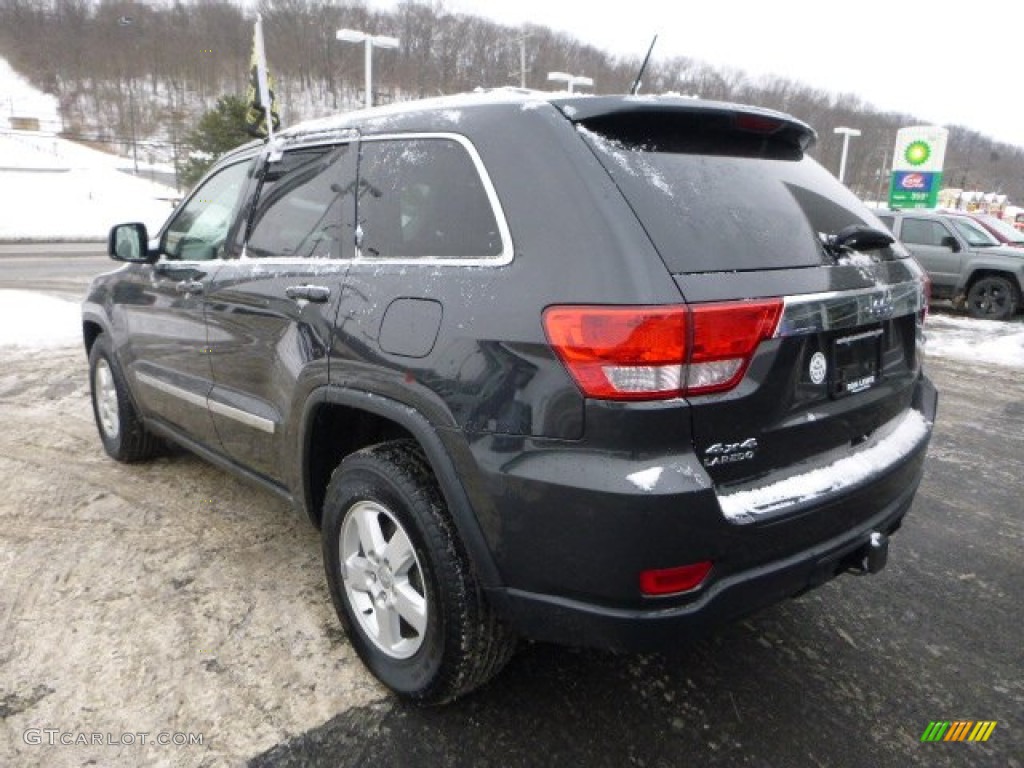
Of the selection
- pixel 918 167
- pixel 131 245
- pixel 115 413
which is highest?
pixel 918 167

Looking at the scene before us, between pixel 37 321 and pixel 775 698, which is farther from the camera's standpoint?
pixel 37 321

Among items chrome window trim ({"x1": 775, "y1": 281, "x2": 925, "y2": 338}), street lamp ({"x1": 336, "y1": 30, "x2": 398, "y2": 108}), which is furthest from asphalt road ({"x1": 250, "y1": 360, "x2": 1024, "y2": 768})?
street lamp ({"x1": 336, "y1": 30, "x2": 398, "y2": 108})

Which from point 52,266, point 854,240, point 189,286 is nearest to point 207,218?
point 189,286

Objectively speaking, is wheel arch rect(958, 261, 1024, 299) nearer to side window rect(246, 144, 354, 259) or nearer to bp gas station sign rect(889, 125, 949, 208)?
bp gas station sign rect(889, 125, 949, 208)

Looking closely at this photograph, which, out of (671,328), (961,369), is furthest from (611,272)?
(961,369)

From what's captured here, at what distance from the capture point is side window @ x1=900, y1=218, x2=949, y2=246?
1221 centimetres

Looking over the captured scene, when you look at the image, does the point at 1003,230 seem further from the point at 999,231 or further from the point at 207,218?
the point at 207,218

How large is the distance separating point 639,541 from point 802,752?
97 cm

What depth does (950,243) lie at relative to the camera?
12008 mm

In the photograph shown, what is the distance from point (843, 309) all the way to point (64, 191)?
149 feet

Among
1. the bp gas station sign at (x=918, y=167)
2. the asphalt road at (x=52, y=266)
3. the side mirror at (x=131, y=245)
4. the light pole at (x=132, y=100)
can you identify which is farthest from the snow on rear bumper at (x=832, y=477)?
the light pole at (x=132, y=100)

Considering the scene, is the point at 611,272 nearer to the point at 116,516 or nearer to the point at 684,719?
the point at 684,719

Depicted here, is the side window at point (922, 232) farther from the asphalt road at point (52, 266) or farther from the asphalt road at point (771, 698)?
the asphalt road at point (52, 266)

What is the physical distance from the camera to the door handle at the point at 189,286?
323cm
